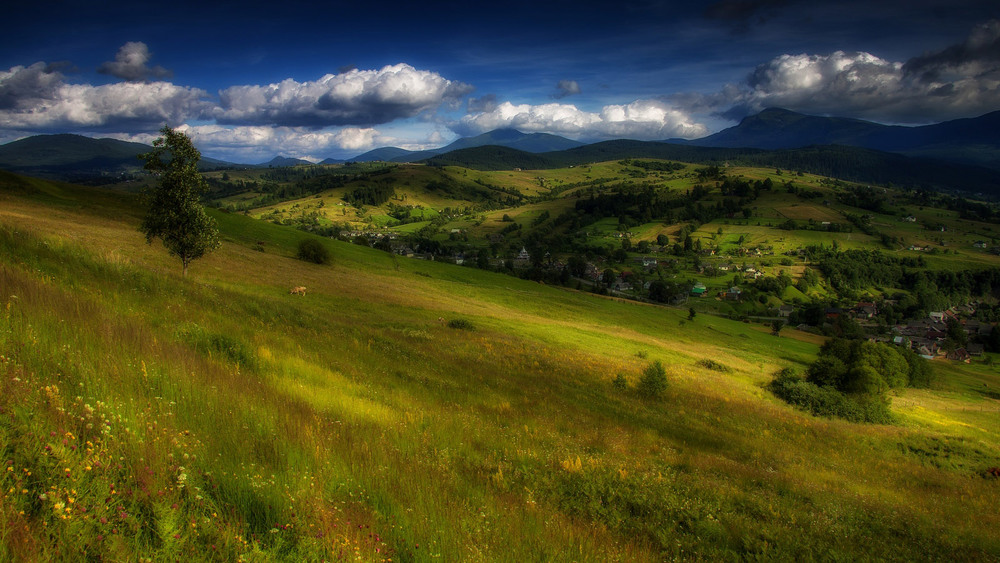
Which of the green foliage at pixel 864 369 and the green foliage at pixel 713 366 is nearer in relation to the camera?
the green foliage at pixel 864 369

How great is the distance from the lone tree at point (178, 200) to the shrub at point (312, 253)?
28.6 metres

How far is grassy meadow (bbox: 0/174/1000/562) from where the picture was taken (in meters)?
3.22

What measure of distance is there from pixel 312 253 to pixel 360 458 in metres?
56.8

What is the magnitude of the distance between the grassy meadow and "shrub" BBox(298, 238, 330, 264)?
42.8 metres

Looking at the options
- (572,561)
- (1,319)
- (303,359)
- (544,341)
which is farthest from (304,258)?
(572,561)

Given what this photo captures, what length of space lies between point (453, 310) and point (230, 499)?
39.6 m

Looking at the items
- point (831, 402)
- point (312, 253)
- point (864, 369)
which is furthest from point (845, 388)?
point (312, 253)

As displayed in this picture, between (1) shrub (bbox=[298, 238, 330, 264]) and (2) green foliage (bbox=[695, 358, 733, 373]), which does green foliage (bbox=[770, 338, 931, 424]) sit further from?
(1) shrub (bbox=[298, 238, 330, 264])

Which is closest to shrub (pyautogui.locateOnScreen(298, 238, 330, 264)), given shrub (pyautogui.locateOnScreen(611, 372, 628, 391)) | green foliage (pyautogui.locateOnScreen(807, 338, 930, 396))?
shrub (pyautogui.locateOnScreen(611, 372, 628, 391))

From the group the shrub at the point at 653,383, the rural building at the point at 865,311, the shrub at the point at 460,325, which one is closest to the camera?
the shrub at the point at 653,383

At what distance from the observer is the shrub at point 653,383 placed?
67.2 ft

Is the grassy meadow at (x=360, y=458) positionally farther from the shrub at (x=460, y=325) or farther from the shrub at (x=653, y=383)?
the shrub at (x=460, y=325)

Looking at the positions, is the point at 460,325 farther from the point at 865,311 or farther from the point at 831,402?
the point at 865,311

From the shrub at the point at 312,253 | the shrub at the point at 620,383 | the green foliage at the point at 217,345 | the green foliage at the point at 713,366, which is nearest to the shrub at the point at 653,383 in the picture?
the shrub at the point at 620,383
